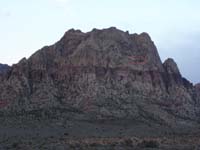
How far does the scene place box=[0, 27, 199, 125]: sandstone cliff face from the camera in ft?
407

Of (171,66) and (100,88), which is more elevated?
(171,66)

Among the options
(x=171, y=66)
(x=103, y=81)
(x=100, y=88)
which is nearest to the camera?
(x=100, y=88)

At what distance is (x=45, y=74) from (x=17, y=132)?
137ft

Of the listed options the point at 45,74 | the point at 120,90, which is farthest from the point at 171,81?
the point at 45,74

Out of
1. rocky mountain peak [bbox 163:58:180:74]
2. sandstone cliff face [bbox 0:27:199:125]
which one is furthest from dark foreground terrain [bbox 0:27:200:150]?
rocky mountain peak [bbox 163:58:180:74]

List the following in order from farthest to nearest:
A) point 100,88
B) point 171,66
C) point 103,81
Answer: point 171,66 → point 103,81 → point 100,88

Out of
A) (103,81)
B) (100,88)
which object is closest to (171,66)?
(103,81)

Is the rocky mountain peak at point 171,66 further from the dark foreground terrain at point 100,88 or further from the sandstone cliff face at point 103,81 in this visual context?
the dark foreground terrain at point 100,88

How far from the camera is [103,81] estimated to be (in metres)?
131

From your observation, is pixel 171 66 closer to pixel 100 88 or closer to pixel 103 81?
pixel 103 81

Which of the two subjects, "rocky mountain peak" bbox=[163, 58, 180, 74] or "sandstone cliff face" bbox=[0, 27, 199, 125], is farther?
"rocky mountain peak" bbox=[163, 58, 180, 74]

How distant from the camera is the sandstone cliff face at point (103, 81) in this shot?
123938 mm

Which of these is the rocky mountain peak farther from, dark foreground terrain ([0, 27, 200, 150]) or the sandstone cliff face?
dark foreground terrain ([0, 27, 200, 150])

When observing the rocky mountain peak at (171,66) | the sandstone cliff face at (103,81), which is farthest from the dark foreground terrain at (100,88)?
the rocky mountain peak at (171,66)
